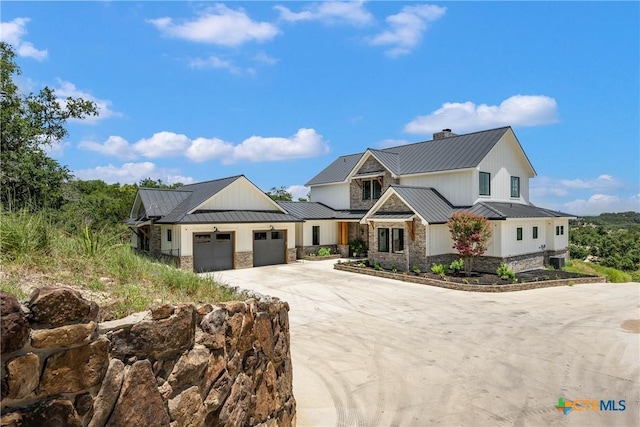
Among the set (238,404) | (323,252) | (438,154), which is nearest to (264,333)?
(238,404)

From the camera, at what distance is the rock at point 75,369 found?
2386 mm

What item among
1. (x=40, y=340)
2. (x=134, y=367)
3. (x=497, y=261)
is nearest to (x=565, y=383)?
(x=134, y=367)

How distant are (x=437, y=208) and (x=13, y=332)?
20439mm

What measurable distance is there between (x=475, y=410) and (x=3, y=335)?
6.29 metres

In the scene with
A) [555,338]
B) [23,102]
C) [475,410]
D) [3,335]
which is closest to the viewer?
[3,335]

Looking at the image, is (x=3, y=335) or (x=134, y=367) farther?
(x=134, y=367)

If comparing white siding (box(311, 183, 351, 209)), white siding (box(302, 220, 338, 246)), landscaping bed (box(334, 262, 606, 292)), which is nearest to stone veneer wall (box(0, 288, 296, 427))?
landscaping bed (box(334, 262, 606, 292))

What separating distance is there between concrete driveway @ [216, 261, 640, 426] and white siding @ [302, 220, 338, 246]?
37.7 ft

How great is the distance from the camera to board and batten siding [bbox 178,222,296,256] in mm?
19375

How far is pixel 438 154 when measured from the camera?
24.5m

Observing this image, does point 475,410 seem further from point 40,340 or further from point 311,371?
point 40,340

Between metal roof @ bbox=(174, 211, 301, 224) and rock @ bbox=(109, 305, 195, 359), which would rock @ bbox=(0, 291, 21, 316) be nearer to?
rock @ bbox=(109, 305, 195, 359)

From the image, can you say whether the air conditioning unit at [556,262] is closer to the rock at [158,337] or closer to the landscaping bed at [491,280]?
the landscaping bed at [491,280]

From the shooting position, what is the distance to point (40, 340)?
2.35 meters
